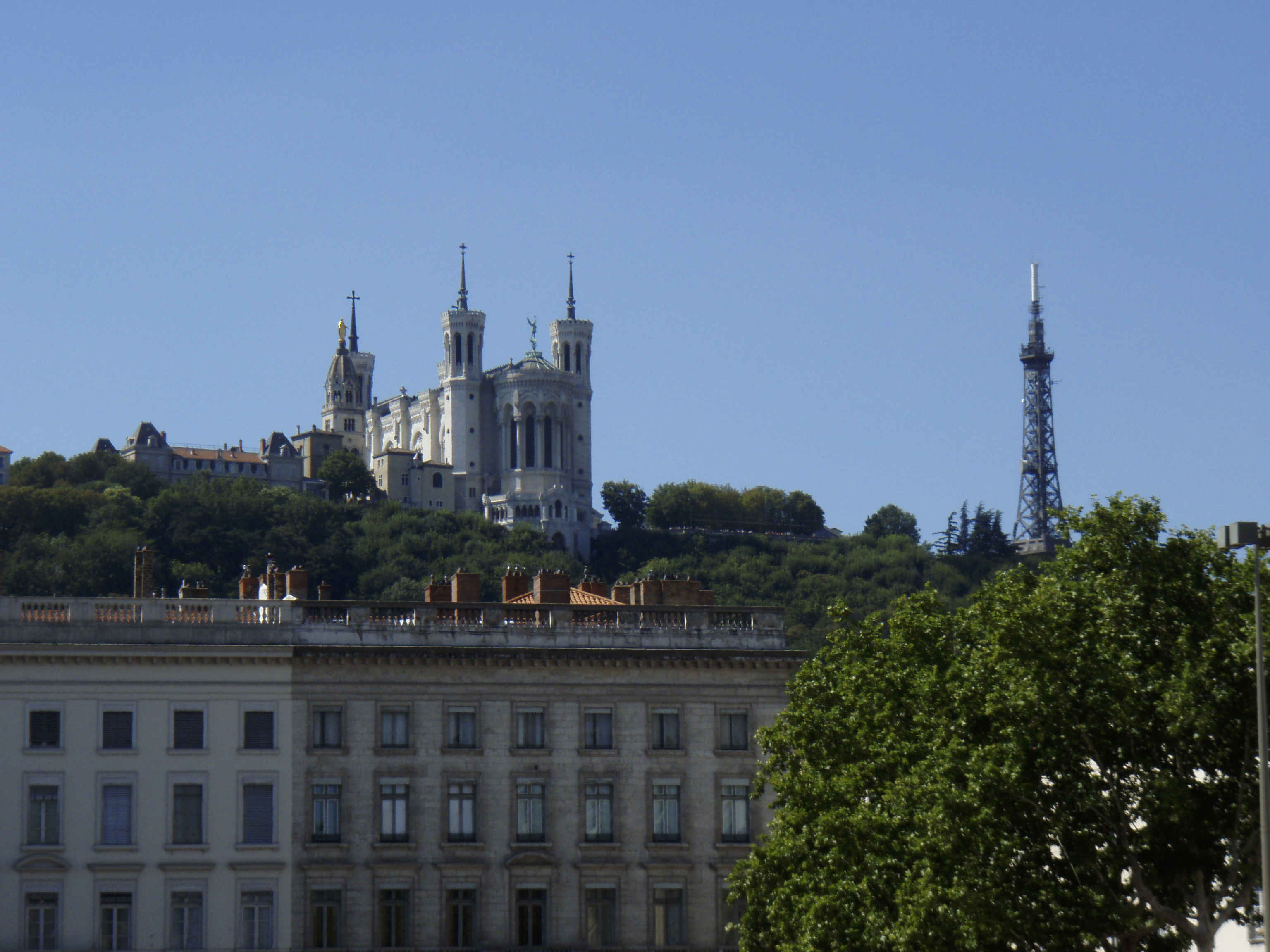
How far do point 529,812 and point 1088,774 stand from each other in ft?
61.2

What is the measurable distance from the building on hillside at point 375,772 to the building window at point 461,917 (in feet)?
0.20

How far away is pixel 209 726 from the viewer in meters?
55.6

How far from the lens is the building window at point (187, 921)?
54406 mm

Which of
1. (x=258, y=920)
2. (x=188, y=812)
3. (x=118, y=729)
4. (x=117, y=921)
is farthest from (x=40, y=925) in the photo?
(x=258, y=920)

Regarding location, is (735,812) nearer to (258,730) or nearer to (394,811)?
(394,811)

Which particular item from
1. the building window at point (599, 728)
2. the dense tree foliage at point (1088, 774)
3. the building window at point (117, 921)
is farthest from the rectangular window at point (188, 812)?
the dense tree foliage at point (1088, 774)

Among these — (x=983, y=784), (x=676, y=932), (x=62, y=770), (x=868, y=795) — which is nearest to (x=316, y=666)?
(x=62, y=770)

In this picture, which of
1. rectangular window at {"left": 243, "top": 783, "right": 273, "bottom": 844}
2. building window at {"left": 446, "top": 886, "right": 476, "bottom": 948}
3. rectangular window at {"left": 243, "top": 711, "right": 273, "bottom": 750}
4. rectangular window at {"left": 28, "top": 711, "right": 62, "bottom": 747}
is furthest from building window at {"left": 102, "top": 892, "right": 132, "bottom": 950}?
building window at {"left": 446, "top": 886, "right": 476, "bottom": 948}

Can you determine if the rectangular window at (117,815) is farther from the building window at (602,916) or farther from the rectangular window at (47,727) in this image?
the building window at (602,916)

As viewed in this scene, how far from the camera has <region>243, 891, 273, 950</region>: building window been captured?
2153 inches

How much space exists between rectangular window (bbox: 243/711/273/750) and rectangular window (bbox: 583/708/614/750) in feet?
27.2

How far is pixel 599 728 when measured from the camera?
2266 inches

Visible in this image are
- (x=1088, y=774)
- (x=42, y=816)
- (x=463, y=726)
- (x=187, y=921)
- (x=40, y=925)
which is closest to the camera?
(x=1088, y=774)

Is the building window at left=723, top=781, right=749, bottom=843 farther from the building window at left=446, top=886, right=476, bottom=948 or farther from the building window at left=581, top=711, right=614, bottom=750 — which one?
the building window at left=446, top=886, right=476, bottom=948
